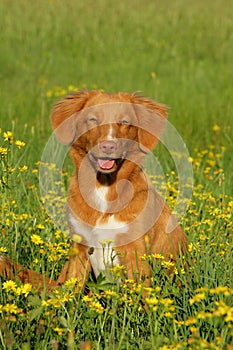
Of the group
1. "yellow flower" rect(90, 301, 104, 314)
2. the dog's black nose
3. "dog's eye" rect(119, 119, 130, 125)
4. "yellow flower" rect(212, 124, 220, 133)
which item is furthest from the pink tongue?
"yellow flower" rect(212, 124, 220, 133)

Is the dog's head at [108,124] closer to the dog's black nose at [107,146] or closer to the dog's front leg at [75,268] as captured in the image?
the dog's black nose at [107,146]

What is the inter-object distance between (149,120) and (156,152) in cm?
185

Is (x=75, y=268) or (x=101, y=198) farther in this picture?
(x=101, y=198)

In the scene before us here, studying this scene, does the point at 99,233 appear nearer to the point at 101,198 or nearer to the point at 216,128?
the point at 101,198

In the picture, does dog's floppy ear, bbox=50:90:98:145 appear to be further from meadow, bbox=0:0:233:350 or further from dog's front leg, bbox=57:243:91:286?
dog's front leg, bbox=57:243:91:286

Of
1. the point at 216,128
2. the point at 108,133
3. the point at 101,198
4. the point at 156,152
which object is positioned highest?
the point at 216,128

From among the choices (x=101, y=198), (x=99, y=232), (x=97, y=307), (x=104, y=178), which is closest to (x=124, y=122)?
(x=104, y=178)

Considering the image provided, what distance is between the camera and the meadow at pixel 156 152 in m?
2.73

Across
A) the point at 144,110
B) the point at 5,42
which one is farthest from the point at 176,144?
the point at 5,42

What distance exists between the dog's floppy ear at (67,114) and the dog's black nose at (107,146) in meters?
0.44

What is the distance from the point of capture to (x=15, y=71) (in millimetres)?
10750

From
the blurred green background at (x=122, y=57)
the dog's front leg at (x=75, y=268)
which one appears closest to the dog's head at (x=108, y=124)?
the dog's front leg at (x=75, y=268)

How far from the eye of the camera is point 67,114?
4285 millimetres

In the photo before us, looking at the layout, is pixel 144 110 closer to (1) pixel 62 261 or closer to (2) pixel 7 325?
(1) pixel 62 261
